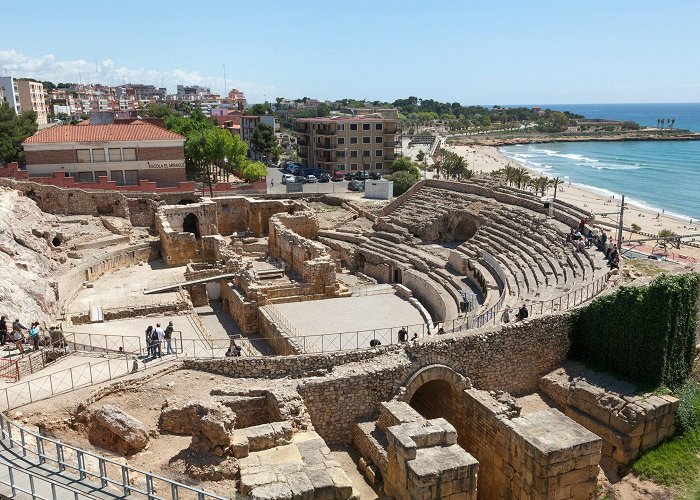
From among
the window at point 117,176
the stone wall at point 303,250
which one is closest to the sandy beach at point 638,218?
→ the stone wall at point 303,250

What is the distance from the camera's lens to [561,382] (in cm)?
1941

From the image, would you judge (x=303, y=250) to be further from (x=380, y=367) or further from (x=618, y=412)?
(x=618, y=412)

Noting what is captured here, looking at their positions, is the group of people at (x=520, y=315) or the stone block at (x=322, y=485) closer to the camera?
the stone block at (x=322, y=485)

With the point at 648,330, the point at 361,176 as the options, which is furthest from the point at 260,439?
the point at 361,176

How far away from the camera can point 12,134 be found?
51562 millimetres

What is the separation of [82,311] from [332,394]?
15144mm

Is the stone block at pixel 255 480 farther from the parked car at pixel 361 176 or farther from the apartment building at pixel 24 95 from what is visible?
the apartment building at pixel 24 95

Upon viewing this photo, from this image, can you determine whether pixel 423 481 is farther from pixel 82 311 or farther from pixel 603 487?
pixel 82 311

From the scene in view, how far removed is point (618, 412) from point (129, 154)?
39217 millimetres

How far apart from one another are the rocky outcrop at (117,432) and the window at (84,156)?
35060 mm

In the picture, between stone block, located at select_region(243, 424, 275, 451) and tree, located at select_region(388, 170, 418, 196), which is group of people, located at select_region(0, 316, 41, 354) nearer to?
stone block, located at select_region(243, 424, 275, 451)

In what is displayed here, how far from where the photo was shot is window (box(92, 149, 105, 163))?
44406 millimetres

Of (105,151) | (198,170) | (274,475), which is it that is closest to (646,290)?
(274,475)

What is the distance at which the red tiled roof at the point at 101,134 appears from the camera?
44047 millimetres
